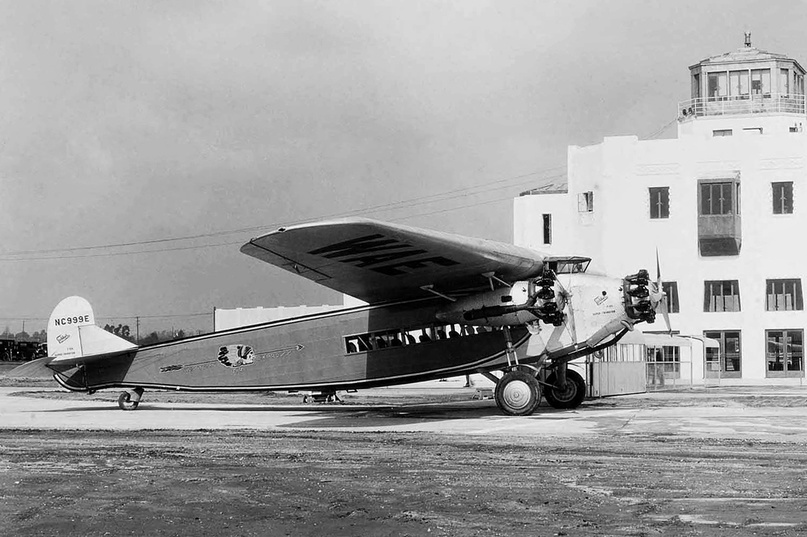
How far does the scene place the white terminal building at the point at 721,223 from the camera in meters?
59.5

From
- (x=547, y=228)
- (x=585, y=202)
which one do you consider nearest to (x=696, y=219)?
(x=585, y=202)

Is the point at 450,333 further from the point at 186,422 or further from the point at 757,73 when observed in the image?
the point at 757,73

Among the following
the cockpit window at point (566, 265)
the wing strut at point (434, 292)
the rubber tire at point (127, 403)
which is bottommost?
the rubber tire at point (127, 403)

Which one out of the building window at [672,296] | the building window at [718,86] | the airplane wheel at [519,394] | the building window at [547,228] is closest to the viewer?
the airplane wheel at [519,394]

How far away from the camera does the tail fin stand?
1077 inches

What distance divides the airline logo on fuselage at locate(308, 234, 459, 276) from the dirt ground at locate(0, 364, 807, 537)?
464cm

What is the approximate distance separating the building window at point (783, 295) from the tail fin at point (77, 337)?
144ft

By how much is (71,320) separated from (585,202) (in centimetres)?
4231

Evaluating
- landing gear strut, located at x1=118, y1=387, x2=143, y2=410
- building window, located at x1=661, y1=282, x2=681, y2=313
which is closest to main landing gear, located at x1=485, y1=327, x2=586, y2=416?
landing gear strut, located at x1=118, y1=387, x2=143, y2=410

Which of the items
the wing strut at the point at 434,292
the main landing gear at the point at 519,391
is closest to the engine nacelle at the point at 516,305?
the wing strut at the point at 434,292

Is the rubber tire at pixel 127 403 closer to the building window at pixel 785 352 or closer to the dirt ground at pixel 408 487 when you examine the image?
the dirt ground at pixel 408 487

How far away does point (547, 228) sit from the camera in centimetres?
6619

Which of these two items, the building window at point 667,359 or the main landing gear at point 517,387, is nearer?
the main landing gear at point 517,387

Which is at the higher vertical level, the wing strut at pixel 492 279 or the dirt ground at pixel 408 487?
the wing strut at pixel 492 279
